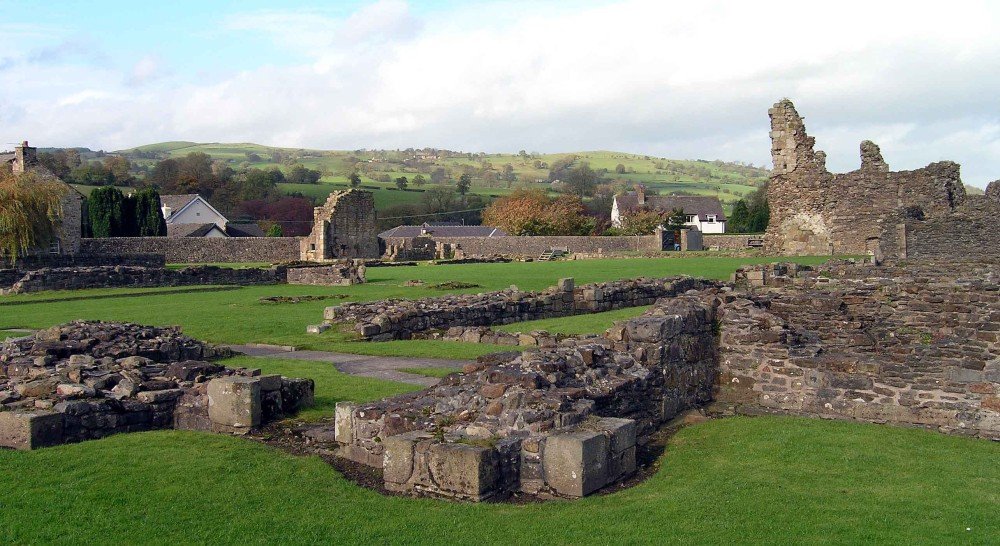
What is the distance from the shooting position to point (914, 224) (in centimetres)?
2786

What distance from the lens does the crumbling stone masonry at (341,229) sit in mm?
58281

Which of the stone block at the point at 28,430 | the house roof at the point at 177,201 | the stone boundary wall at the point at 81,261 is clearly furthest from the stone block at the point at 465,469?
the house roof at the point at 177,201

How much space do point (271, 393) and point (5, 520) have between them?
11.9ft

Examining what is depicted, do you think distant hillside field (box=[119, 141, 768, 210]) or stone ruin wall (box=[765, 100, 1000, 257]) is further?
distant hillside field (box=[119, 141, 768, 210])

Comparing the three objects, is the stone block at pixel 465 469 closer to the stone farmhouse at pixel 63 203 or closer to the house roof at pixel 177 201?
the stone farmhouse at pixel 63 203

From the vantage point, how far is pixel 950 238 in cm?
2791

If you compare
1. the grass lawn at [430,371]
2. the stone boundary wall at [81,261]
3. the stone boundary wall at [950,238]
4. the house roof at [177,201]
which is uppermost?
the house roof at [177,201]

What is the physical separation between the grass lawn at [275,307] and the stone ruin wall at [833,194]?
198 cm

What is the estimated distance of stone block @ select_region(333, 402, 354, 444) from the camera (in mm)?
8562

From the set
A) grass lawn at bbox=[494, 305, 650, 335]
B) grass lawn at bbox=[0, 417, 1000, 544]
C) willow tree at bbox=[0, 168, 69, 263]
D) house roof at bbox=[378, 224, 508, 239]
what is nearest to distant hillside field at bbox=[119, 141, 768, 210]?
house roof at bbox=[378, 224, 508, 239]

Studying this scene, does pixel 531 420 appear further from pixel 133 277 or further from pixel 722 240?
pixel 722 240

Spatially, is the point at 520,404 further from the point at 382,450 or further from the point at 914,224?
the point at 914,224

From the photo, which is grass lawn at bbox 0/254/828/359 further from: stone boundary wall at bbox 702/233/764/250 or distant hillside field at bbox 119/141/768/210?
distant hillside field at bbox 119/141/768/210

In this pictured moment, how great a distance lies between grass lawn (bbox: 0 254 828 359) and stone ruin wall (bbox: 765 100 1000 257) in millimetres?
1977
